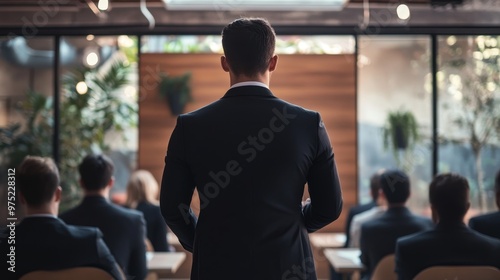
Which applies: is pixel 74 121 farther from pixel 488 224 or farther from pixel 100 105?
pixel 488 224

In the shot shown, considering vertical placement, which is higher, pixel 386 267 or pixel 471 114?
pixel 471 114

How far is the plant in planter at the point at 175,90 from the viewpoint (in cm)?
753

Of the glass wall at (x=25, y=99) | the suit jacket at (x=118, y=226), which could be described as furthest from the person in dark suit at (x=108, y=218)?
the glass wall at (x=25, y=99)

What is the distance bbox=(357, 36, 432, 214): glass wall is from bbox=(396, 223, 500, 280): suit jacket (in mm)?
4115

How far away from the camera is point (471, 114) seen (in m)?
7.05

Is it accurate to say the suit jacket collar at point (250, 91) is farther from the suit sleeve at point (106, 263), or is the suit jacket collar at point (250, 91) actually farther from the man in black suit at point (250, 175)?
the suit sleeve at point (106, 263)

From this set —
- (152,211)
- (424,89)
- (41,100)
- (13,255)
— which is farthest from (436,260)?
(41,100)

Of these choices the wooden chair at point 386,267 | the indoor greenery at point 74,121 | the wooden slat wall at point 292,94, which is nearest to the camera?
the wooden chair at point 386,267

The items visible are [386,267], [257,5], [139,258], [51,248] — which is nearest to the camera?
[51,248]

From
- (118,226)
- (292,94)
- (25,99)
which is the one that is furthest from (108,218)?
(292,94)

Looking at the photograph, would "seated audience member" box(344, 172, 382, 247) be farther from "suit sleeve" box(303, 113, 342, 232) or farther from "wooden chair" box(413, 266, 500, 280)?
"suit sleeve" box(303, 113, 342, 232)

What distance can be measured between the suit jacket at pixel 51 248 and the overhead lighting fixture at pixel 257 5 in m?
2.92

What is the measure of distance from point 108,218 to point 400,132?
13.6 feet

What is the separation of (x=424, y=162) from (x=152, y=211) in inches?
118
